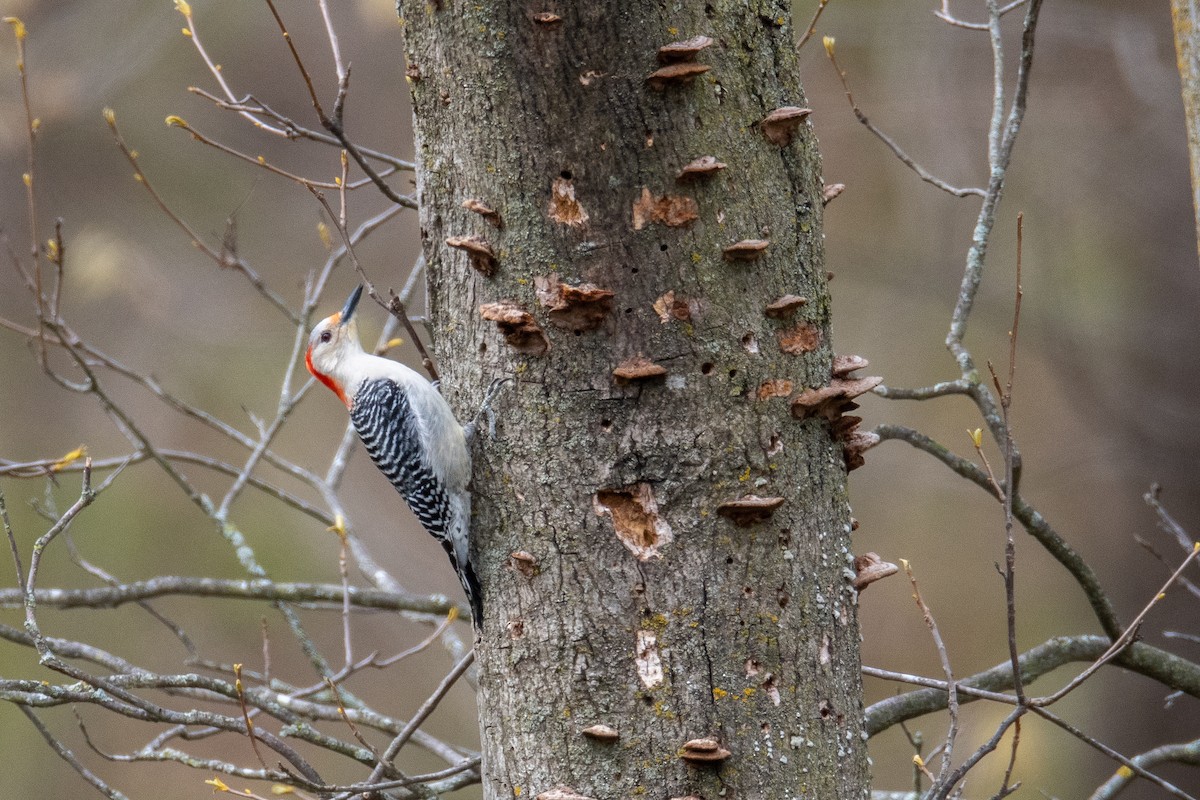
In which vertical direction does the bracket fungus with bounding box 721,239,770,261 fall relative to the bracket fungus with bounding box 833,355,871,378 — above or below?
above

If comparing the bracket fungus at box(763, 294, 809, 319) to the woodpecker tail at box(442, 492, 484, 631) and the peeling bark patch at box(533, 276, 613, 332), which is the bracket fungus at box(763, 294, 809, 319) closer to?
the peeling bark patch at box(533, 276, 613, 332)

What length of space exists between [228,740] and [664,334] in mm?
7549

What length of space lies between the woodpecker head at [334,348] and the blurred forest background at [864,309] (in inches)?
36.7

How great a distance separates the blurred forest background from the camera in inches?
249

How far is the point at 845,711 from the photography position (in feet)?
6.70

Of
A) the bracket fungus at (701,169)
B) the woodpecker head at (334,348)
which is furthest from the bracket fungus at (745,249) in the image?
the woodpecker head at (334,348)

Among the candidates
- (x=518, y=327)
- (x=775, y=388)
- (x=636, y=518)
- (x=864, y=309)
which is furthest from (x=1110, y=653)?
(x=864, y=309)

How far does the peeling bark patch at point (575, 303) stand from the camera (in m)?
2.05

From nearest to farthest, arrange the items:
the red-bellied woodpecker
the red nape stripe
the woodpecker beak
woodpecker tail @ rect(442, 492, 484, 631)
A: woodpecker tail @ rect(442, 492, 484, 631)
the red-bellied woodpecker
the woodpecker beak
the red nape stripe

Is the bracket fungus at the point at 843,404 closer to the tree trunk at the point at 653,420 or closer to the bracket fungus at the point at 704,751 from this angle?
the tree trunk at the point at 653,420

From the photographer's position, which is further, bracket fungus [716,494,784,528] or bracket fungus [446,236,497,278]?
bracket fungus [446,236,497,278]

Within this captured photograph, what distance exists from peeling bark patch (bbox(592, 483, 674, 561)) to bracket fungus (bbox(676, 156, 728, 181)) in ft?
1.94

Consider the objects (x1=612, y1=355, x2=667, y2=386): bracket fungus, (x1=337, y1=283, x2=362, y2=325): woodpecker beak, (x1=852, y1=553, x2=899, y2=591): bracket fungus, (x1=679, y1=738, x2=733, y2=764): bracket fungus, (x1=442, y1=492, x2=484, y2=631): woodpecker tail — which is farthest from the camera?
(x1=337, y1=283, x2=362, y2=325): woodpecker beak

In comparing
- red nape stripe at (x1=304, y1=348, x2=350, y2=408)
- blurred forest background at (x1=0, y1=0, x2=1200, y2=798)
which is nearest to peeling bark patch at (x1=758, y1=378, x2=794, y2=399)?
red nape stripe at (x1=304, y1=348, x2=350, y2=408)
